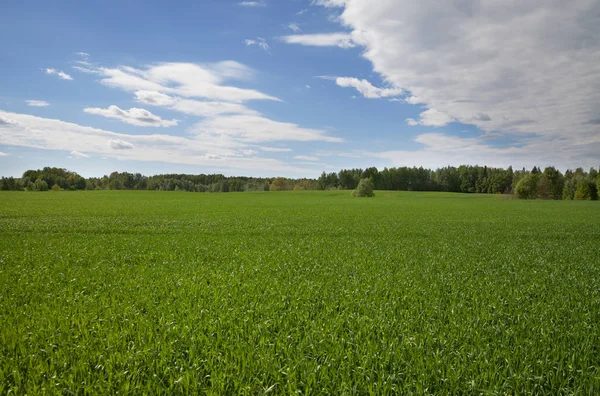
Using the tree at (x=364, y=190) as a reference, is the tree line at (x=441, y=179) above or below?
above

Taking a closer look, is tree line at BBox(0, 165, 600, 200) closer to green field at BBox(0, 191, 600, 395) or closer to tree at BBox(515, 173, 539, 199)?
tree at BBox(515, 173, 539, 199)

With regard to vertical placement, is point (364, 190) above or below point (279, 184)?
below

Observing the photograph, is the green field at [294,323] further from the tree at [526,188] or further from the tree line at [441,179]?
the tree line at [441,179]

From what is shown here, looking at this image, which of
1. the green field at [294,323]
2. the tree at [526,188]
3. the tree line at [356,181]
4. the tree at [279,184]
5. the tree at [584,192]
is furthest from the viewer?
the tree at [279,184]

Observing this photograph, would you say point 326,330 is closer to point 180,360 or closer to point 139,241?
point 180,360

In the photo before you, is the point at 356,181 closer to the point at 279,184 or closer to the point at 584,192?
the point at 279,184

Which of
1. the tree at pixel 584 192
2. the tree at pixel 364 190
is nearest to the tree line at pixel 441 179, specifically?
the tree at pixel 584 192

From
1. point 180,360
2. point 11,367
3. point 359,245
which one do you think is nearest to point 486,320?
point 180,360

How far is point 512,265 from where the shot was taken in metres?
13.6

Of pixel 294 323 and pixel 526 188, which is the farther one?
pixel 526 188

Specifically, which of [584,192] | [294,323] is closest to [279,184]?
[584,192]

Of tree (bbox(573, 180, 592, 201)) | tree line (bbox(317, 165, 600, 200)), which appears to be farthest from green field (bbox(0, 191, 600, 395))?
tree line (bbox(317, 165, 600, 200))

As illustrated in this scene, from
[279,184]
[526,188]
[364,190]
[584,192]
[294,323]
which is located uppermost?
[526,188]

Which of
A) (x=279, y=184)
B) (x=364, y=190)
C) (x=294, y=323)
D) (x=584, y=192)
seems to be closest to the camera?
(x=294, y=323)
